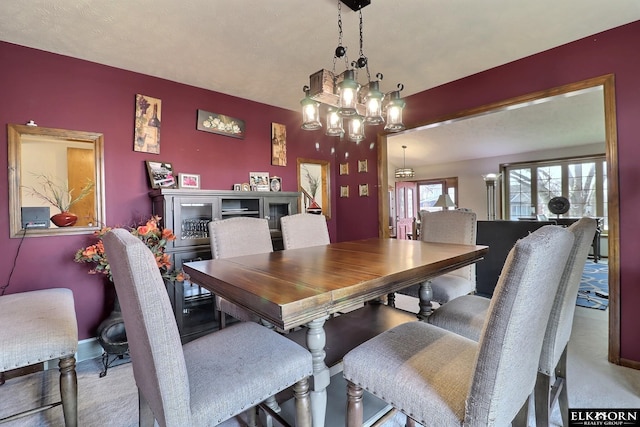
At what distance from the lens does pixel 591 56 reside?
7.20 ft

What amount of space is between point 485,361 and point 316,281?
60cm

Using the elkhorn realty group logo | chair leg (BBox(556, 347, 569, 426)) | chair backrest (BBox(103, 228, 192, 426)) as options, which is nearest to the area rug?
the elkhorn realty group logo

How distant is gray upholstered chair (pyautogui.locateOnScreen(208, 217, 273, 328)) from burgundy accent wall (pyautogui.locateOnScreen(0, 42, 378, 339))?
1.10m

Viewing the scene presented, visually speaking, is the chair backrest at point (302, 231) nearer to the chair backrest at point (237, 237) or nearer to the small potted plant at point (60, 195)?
the chair backrest at point (237, 237)

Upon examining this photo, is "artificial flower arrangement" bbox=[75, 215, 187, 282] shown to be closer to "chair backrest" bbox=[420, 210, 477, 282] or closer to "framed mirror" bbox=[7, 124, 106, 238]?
"framed mirror" bbox=[7, 124, 106, 238]

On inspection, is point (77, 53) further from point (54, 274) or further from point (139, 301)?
point (139, 301)

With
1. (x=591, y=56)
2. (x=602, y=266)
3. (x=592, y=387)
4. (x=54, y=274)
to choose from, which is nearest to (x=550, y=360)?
(x=592, y=387)

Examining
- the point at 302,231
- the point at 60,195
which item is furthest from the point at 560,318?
the point at 60,195

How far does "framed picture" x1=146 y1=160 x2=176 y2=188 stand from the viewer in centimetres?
268

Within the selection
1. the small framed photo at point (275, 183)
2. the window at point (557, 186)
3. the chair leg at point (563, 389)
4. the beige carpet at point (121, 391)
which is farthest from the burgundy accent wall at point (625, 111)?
the window at point (557, 186)

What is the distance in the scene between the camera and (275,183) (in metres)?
3.58

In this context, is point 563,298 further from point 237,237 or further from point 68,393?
point 68,393

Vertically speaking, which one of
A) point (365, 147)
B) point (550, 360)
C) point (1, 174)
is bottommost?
point (550, 360)

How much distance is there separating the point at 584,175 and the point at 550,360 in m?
6.87
